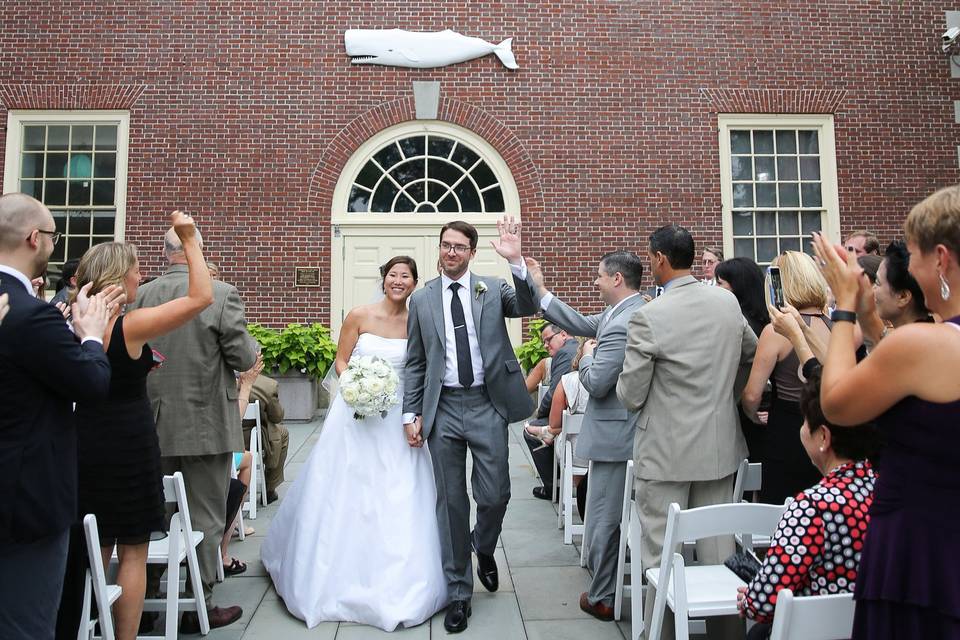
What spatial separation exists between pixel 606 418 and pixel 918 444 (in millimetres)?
2168

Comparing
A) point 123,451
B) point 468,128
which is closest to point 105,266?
point 123,451

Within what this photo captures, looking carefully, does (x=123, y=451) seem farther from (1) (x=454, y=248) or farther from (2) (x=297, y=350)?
(2) (x=297, y=350)

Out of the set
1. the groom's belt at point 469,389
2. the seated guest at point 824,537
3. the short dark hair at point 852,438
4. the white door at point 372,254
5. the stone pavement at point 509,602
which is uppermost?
the white door at point 372,254

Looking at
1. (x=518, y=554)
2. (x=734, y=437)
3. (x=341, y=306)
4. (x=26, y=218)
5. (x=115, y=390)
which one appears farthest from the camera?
(x=341, y=306)

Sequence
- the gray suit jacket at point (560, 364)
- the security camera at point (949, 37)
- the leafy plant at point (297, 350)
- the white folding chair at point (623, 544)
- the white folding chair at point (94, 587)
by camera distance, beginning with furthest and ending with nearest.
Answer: the security camera at point (949, 37) < the leafy plant at point (297, 350) < the gray suit jacket at point (560, 364) < the white folding chair at point (623, 544) < the white folding chair at point (94, 587)

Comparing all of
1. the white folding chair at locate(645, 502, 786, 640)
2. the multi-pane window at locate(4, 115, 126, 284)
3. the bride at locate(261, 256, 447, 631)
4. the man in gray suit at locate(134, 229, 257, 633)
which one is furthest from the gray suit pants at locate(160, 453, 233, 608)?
the multi-pane window at locate(4, 115, 126, 284)

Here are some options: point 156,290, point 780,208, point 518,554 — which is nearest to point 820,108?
point 780,208

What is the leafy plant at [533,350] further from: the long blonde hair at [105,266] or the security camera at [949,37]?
the security camera at [949,37]

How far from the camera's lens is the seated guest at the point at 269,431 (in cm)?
557

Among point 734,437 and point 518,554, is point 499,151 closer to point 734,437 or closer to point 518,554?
point 518,554

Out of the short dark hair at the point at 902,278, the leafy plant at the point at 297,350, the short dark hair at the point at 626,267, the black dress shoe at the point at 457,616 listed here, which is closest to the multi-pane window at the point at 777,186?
the leafy plant at the point at 297,350

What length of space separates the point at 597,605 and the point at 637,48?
891 centimetres

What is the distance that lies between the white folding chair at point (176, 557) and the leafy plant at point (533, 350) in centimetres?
651

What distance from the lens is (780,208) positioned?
417 inches
